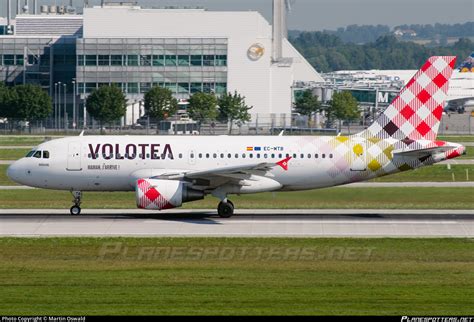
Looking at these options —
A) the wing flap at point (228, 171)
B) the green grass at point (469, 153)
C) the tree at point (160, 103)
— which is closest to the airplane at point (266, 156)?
the wing flap at point (228, 171)

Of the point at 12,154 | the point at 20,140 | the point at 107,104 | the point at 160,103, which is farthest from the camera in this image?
the point at 160,103

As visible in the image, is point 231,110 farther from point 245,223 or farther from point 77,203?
point 245,223

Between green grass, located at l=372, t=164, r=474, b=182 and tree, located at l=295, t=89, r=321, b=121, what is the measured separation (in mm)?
74289

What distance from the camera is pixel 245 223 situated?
4712 centimetres

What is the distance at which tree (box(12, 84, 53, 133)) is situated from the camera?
141375 mm

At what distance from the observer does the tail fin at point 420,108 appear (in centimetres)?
5094

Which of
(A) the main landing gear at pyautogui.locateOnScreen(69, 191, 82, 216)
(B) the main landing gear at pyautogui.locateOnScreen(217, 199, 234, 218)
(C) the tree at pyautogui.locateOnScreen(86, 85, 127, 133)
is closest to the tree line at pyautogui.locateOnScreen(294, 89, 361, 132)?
(C) the tree at pyautogui.locateOnScreen(86, 85, 127, 133)

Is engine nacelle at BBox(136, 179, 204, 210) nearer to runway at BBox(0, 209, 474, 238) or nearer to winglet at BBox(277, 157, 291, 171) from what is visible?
runway at BBox(0, 209, 474, 238)

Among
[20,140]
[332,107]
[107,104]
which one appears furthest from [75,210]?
[332,107]

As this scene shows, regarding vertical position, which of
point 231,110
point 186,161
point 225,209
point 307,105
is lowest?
point 225,209

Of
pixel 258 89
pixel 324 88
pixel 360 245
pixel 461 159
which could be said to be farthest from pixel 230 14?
pixel 360 245

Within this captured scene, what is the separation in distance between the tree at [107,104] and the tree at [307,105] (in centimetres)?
2860

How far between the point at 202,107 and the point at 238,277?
4187 inches

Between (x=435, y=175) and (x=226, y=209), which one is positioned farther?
(x=435, y=175)
